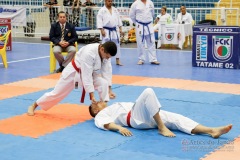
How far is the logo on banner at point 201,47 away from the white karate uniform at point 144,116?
22.3 ft

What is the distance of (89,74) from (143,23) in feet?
22.1

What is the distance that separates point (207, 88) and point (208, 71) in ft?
8.19

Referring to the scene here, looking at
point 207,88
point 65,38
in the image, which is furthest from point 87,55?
point 65,38

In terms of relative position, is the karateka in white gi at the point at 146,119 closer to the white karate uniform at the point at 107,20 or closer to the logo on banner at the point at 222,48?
the white karate uniform at the point at 107,20

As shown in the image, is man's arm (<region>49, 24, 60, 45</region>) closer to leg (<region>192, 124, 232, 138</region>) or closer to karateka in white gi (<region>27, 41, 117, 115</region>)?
karateka in white gi (<region>27, 41, 117, 115</region>)

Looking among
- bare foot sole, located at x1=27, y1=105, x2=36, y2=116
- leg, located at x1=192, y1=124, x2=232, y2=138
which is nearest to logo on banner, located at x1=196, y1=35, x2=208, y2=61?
bare foot sole, located at x1=27, y1=105, x2=36, y2=116

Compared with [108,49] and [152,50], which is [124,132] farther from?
[152,50]

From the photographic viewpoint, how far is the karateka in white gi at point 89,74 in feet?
21.7

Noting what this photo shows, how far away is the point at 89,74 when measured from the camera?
6.64 m

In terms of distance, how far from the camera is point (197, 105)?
7953 millimetres

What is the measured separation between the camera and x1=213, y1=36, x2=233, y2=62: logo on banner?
12328mm

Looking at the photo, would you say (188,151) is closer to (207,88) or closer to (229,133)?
(229,133)

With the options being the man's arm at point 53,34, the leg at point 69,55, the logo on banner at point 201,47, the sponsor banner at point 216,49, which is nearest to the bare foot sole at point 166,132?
the leg at point 69,55

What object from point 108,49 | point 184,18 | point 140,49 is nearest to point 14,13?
point 184,18
